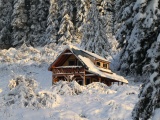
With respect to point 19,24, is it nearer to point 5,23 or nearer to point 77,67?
point 5,23

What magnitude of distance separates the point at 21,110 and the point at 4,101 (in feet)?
7.02

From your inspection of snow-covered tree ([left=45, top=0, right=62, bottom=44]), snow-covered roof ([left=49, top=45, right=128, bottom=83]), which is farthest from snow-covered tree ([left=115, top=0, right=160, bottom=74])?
snow-covered tree ([left=45, top=0, right=62, bottom=44])

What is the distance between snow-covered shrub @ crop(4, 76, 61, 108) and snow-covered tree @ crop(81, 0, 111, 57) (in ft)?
96.7

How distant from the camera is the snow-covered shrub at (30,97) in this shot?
54.5 ft

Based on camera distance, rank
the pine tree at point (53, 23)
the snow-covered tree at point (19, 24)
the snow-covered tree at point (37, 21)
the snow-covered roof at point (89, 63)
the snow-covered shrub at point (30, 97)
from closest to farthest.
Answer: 1. the snow-covered shrub at point (30, 97)
2. the snow-covered roof at point (89, 63)
3. the pine tree at point (53, 23)
4. the snow-covered tree at point (19, 24)
5. the snow-covered tree at point (37, 21)

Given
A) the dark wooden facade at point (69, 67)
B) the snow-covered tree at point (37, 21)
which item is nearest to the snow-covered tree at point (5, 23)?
the snow-covered tree at point (37, 21)

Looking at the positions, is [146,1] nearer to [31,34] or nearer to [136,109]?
[136,109]

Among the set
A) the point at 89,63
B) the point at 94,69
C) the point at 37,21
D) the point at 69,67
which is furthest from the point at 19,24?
the point at 94,69

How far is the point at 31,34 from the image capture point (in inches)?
2625

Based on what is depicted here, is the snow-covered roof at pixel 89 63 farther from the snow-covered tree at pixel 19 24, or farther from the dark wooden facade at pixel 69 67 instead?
the snow-covered tree at pixel 19 24

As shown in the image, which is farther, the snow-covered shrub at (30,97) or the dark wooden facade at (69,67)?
the dark wooden facade at (69,67)

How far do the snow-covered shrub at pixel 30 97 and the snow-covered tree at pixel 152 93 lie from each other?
25.8ft

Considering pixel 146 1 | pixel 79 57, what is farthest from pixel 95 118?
pixel 79 57

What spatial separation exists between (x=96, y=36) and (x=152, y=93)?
129 feet
